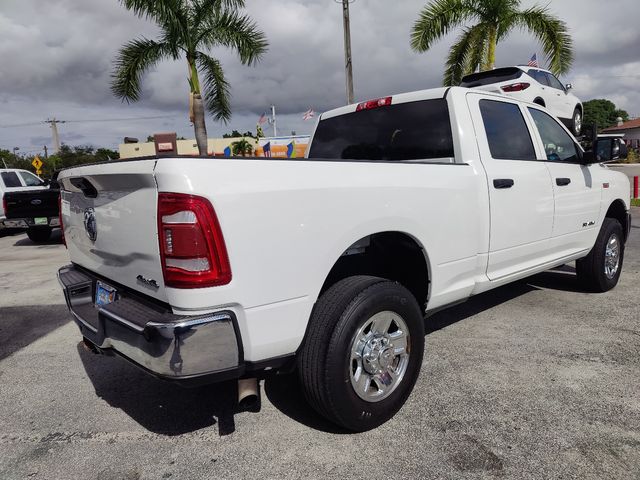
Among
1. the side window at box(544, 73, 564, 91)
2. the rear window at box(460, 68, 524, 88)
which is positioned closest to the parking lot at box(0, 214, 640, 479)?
the rear window at box(460, 68, 524, 88)

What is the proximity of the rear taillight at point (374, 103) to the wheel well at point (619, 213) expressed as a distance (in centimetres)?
282

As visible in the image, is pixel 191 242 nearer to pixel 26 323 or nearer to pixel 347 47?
pixel 26 323

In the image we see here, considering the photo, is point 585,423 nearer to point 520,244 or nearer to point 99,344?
point 520,244

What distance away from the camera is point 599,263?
4.79 m

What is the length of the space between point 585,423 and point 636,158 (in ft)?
122

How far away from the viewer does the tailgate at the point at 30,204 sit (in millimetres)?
10789

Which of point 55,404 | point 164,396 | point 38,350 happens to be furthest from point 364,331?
point 38,350

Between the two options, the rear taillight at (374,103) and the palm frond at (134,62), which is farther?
the palm frond at (134,62)

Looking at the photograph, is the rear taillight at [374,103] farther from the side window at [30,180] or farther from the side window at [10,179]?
the side window at [30,180]

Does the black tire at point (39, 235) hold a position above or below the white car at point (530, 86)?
below

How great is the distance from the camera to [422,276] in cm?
304

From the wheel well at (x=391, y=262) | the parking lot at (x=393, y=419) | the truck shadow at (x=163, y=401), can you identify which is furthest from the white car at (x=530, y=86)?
the truck shadow at (x=163, y=401)

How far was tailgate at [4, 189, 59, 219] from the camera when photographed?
10789 mm

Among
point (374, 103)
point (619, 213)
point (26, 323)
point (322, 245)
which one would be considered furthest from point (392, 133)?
point (26, 323)
